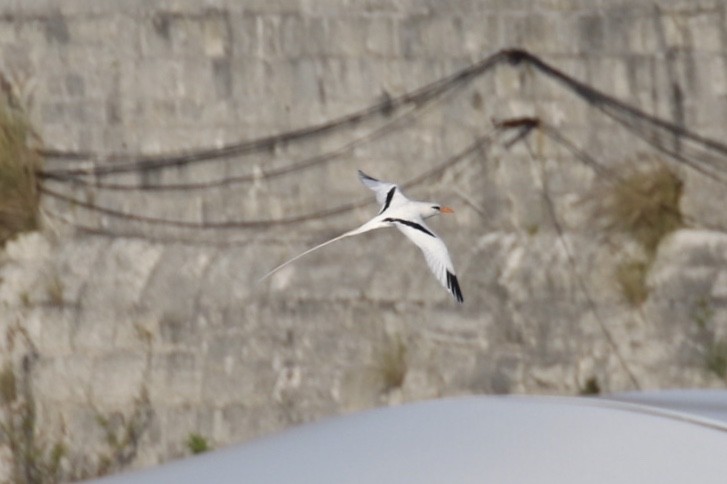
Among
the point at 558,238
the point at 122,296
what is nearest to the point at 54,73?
the point at 122,296

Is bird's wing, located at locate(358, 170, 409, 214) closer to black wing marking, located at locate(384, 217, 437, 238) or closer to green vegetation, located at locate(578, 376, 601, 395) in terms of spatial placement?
black wing marking, located at locate(384, 217, 437, 238)

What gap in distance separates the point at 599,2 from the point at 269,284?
2.18 metres

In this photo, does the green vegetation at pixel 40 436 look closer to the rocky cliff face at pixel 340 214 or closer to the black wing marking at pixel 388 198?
the rocky cliff face at pixel 340 214

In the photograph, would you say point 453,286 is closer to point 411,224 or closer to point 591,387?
point 411,224

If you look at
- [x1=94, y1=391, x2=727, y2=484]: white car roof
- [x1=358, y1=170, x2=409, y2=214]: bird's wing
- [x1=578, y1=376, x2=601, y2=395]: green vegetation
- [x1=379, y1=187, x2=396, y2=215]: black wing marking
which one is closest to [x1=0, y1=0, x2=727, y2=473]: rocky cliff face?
[x1=578, y1=376, x2=601, y2=395]: green vegetation

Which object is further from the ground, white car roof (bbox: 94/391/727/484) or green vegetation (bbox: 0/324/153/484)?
white car roof (bbox: 94/391/727/484)

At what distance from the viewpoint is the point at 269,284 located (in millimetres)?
11195

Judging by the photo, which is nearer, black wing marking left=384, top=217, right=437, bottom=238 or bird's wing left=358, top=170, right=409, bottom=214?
black wing marking left=384, top=217, right=437, bottom=238

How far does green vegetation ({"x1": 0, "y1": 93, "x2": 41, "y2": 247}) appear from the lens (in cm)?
A: 1134

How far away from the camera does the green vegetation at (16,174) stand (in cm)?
1134

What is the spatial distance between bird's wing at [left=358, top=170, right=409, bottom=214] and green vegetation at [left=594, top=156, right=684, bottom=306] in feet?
3.63

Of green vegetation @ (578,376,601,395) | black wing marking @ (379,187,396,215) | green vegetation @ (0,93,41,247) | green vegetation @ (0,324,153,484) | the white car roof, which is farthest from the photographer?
green vegetation @ (0,93,41,247)

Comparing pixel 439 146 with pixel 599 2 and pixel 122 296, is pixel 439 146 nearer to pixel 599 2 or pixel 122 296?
pixel 599 2

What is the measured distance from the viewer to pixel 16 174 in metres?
11.4
